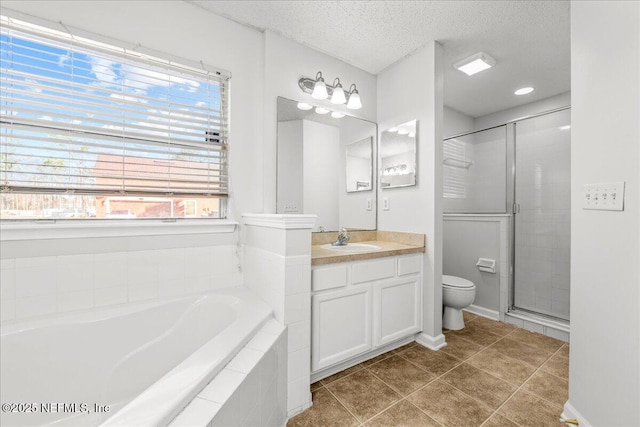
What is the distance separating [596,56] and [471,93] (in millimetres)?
1923

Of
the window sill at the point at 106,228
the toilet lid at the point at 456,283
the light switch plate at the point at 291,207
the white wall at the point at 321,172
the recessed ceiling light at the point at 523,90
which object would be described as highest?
the recessed ceiling light at the point at 523,90

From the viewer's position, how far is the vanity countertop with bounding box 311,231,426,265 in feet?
5.61

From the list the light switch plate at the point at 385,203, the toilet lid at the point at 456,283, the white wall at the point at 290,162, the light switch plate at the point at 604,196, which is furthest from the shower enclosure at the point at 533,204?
the white wall at the point at 290,162

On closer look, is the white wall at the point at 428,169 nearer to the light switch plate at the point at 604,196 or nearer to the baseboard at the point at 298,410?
the light switch plate at the point at 604,196

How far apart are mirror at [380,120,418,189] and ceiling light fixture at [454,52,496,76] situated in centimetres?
72

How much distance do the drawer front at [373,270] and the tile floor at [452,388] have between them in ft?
2.01

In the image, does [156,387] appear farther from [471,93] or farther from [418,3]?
[471,93]

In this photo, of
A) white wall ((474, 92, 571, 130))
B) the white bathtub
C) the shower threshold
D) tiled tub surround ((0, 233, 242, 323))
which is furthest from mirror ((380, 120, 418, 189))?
white wall ((474, 92, 571, 130))

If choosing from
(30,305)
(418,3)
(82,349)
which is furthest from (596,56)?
(30,305)

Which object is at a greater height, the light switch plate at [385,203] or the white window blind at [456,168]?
the white window blind at [456,168]

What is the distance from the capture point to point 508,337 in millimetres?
2328

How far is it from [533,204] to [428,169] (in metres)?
A: 1.54

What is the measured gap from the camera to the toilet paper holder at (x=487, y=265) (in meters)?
2.76

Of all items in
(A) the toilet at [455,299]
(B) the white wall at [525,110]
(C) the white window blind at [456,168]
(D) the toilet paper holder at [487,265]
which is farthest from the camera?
(C) the white window blind at [456,168]
